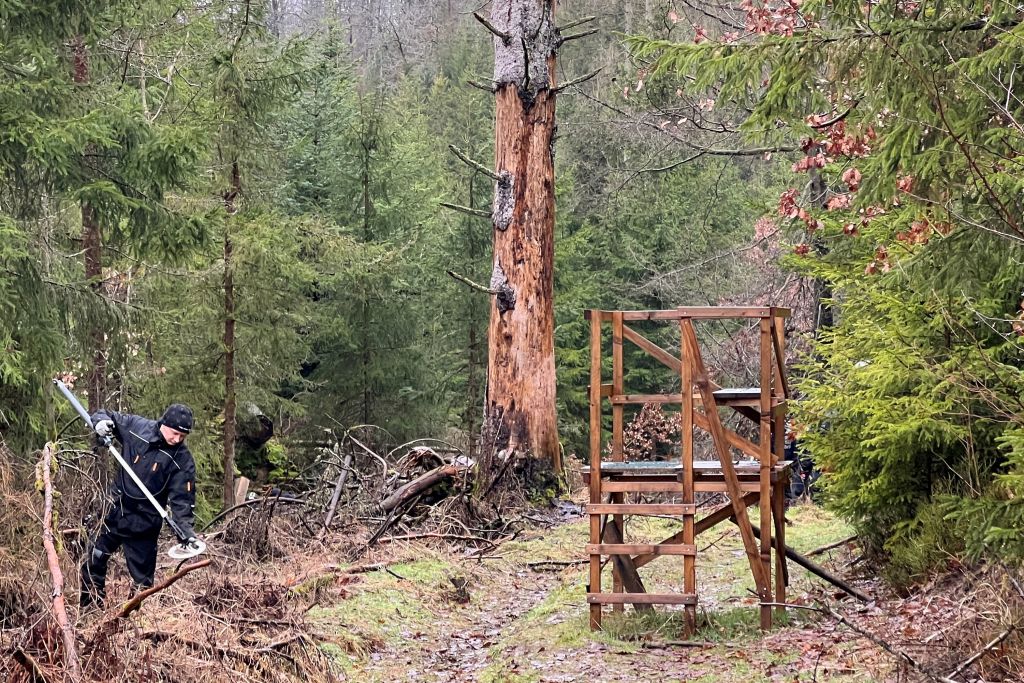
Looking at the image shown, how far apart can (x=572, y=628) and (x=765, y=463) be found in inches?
75.8

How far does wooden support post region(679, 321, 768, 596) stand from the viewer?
781cm

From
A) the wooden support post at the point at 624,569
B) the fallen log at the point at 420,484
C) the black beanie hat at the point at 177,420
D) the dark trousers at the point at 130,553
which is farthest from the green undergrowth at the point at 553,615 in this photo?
the black beanie hat at the point at 177,420

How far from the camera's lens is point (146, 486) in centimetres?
831

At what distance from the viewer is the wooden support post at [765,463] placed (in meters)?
7.86

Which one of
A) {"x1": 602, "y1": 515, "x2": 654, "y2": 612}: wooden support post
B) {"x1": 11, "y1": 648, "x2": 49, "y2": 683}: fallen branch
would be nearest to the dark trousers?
{"x1": 11, "y1": 648, "x2": 49, "y2": 683}: fallen branch

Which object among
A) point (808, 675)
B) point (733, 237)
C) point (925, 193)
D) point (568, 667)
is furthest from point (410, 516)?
point (733, 237)

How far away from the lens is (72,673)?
5168mm

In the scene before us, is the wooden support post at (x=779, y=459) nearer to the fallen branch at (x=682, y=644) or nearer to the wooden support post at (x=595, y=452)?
the fallen branch at (x=682, y=644)

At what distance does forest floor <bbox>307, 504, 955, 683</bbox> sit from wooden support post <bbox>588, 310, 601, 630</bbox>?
30 cm

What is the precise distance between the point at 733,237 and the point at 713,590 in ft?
70.5

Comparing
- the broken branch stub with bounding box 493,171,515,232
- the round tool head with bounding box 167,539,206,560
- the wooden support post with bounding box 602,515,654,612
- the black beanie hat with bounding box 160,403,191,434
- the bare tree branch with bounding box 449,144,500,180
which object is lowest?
the wooden support post with bounding box 602,515,654,612

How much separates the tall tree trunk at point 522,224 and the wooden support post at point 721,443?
653cm

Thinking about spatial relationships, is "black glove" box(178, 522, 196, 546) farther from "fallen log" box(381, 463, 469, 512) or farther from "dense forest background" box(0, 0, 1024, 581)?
"fallen log" box(381, 463, 469, 512)

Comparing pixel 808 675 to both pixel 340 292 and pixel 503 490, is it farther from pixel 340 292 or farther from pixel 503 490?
pixel 340 292
